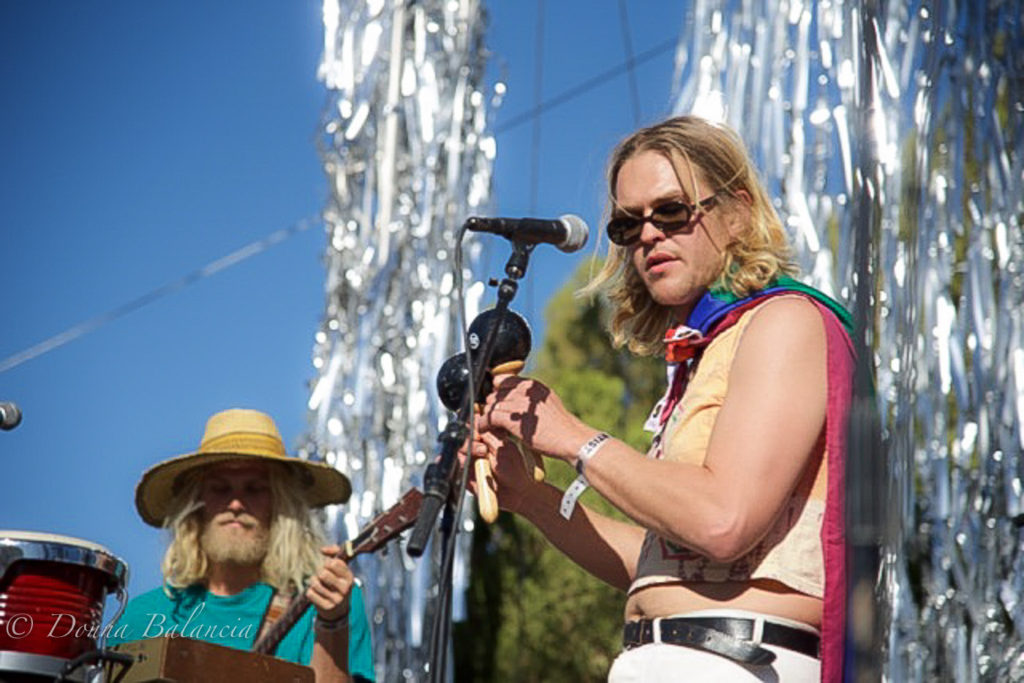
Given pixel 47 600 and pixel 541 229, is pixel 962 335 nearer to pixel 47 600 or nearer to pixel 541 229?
pixel 541 229

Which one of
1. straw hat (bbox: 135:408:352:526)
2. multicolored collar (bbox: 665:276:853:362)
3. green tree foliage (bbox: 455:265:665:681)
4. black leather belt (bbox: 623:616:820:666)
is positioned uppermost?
green tree foliage (bbox: 455:265:665:681)

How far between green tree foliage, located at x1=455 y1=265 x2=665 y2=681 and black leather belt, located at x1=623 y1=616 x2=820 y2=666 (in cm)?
473

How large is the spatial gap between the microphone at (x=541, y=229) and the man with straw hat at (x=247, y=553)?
1.52m

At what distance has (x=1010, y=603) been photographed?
2758 millimetres

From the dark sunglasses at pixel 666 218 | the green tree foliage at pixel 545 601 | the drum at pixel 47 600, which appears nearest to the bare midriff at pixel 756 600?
the dark sunglasses at pixel 666 218

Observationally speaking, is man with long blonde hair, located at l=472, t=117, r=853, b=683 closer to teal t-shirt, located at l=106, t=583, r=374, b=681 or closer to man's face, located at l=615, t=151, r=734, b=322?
man's face, located at l=615, t=151, r=734, b=322

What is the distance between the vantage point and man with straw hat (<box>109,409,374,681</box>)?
11.5ft

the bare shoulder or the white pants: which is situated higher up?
the bare shoulder

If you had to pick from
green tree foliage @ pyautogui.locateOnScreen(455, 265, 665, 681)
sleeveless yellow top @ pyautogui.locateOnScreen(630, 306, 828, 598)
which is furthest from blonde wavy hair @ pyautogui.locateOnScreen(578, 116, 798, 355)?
green tree foliage @ pyautogui.locateOnScreen(455, 265, 665, 681)

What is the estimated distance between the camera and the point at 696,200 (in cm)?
218

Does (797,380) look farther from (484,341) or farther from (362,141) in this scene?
(362,141)

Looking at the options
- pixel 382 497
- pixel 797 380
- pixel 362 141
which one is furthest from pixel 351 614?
pixel 362 141

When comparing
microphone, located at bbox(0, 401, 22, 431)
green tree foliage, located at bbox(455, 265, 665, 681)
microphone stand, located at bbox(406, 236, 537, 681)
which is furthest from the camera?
green tree foliage, located at bbox(455, 265, 665, 681)

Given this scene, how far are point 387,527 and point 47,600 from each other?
4.51 ft
